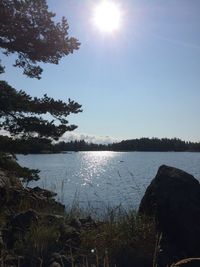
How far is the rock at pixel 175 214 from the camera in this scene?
30.1 feet

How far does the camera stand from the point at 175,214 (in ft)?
31.4

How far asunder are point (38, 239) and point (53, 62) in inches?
397

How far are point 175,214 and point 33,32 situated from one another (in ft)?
31.1

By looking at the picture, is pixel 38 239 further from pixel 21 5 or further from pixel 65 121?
pixel 21 5

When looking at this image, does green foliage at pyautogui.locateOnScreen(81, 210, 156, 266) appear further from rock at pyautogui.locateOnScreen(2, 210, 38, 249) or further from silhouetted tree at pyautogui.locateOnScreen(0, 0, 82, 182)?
silhouetted tree at pyautogui.locateOnScreen(0, 0, 82, 182)

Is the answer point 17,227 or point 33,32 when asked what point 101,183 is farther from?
point 17,227

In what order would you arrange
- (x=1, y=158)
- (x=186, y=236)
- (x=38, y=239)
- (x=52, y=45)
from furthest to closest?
1. (x=52, y=45)
2. (x=1, y=158)
3. (x=186, y=236)
4. (x=38, y=239)

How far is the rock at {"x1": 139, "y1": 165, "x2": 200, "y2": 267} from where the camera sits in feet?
30.1

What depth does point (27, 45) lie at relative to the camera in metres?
16.7

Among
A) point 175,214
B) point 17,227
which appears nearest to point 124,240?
point 175,214

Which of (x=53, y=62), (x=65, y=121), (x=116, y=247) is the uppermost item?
(x=53, y=62)

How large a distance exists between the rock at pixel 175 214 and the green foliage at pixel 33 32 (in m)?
7.87

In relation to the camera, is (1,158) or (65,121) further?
(65,121)

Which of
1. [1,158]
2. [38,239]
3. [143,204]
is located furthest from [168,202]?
[1,158]
